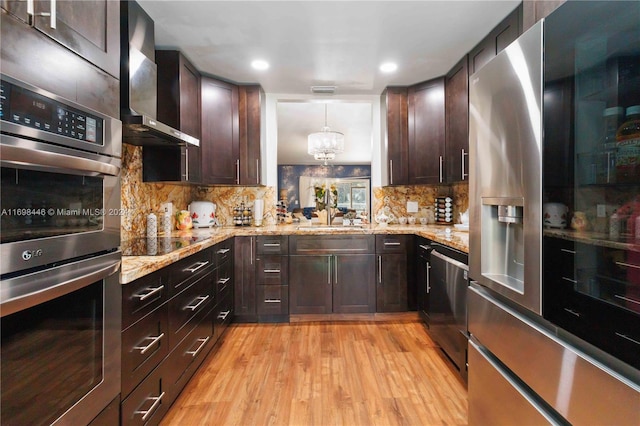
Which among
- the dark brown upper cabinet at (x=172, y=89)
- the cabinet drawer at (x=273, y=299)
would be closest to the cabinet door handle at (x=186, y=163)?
the dark brown upper cabinet at (x=172, y=89)

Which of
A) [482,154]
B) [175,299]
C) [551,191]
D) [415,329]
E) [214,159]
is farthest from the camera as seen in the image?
[214,159]

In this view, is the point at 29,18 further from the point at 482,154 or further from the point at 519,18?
the point at 519,18

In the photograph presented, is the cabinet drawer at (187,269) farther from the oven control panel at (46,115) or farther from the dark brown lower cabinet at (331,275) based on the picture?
the dark brown lower cabinet at (331,275)

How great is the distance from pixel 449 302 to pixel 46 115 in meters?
2.32

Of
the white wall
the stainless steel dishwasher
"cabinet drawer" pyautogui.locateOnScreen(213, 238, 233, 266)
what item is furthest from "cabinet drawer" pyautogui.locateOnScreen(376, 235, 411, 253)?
"cabinet drawer" pyautogui.locateOnScreen(213, 238, 233, 266)

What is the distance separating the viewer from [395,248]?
297 cm

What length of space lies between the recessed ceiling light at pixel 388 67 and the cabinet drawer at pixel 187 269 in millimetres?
2266

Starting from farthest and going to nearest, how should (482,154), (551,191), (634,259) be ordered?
(482,154)
(551,191)
(634,259)

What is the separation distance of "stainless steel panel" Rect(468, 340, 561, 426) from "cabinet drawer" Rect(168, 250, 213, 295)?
1.57 m

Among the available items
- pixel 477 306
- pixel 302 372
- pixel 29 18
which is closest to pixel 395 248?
pixel 302 372

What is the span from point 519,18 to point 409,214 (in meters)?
2.15

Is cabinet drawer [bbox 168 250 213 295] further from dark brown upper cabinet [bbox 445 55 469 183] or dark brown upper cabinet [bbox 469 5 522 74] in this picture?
dark brown upper cabinet [bbox 469 5 522 74]

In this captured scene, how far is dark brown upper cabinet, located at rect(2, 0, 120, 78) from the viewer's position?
878 mm

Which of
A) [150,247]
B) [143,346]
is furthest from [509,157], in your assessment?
[150,247]
